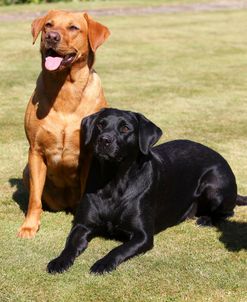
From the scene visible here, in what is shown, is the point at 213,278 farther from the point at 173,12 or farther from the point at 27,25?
the point at 173,12

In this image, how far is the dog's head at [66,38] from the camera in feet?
17.4

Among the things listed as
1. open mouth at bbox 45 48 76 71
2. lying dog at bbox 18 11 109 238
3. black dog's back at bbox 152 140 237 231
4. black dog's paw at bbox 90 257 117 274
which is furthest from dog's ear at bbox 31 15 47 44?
black dog's paw at bbox 90 257 117 274

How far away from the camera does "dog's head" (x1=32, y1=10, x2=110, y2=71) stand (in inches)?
209

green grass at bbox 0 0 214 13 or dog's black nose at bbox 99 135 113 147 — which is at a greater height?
dog's black nose at bbox 99 135 113 147

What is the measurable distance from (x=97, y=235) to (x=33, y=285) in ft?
3.57

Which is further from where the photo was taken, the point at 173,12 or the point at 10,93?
the point at 173,12

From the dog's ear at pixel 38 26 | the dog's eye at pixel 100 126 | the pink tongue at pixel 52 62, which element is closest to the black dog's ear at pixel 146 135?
the dog's eye at pixel 100 126

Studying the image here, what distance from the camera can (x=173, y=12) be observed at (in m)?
26.6

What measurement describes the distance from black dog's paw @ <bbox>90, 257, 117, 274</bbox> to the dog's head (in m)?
1.64

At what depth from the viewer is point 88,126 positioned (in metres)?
5.32

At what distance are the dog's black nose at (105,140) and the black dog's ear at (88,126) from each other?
276 millimetres

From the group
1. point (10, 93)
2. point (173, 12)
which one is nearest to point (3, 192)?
point (10, 93)

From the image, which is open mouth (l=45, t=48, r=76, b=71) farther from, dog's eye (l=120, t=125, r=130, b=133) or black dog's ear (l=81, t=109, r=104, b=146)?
dog's eye (l=120, t=125, r=130, b=133)

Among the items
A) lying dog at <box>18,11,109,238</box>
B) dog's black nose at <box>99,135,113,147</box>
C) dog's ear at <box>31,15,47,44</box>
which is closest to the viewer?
dog's black nose at <box>99,135,113,147</box>
